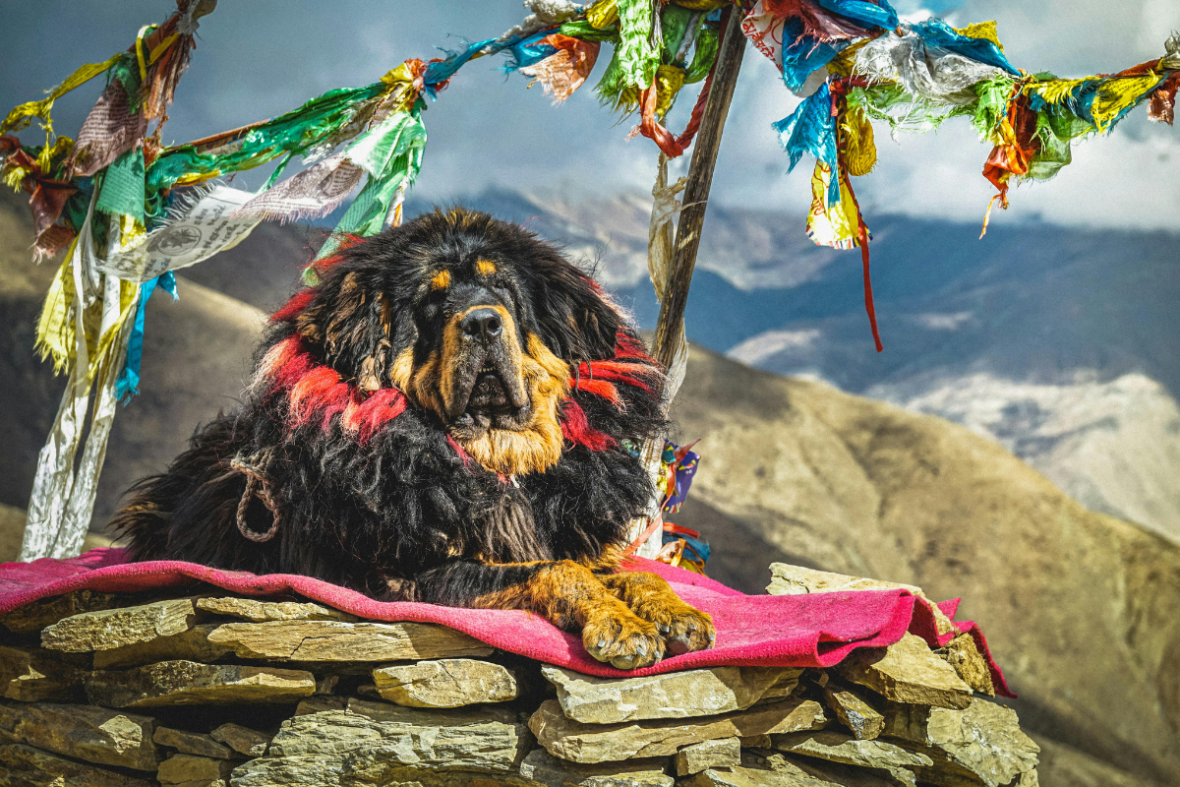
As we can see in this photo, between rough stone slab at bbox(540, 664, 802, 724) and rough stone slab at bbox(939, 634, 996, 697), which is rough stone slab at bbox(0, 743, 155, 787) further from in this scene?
rough stone slab at bbox(939, 634, 996, 697)

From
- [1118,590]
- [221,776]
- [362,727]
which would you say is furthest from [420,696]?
[1118,590]

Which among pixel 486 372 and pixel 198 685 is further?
pixel 486 372

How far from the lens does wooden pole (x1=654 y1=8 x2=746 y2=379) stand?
3.06 metres

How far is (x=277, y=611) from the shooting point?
1.93 meters

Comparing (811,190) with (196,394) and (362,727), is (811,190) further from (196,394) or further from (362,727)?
(196,394)

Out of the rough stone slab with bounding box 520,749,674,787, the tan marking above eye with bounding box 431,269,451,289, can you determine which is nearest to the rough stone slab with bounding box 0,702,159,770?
the rough stone slab with bounding box 520,749,674,787

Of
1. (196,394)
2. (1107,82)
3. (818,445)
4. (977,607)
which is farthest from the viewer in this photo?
(818,445)

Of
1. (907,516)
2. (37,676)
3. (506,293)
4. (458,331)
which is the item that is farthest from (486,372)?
(907,516)

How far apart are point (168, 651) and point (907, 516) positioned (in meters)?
7.02

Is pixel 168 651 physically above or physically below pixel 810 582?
below

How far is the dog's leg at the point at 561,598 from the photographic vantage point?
175 centimetres

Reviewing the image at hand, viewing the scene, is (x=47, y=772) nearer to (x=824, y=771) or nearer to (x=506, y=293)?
(x=506, y=293)

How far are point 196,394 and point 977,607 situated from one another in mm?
7167

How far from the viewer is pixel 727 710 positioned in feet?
6.08
